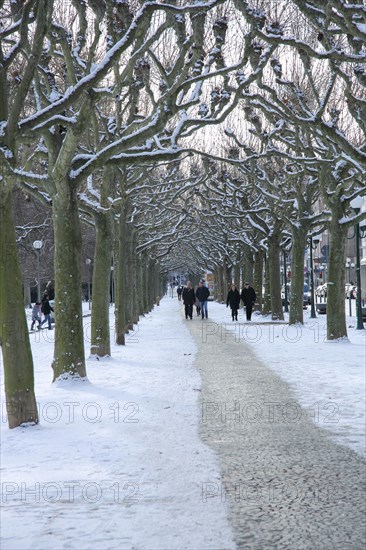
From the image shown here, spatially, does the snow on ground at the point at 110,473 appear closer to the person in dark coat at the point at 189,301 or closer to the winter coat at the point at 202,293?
the winter coat at the point at 202,293

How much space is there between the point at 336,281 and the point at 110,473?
12820 millimetres

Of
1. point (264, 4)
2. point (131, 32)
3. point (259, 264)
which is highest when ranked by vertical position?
point (264, 4)

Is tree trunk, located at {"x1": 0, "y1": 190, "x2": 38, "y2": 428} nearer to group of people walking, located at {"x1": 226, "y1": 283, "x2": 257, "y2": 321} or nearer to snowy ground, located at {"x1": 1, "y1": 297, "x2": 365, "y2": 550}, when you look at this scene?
snowy ground, located at {"x1": 1, "y1": 297, "x2": 365, "y2": 550}

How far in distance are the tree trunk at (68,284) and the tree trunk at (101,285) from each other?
3.47m

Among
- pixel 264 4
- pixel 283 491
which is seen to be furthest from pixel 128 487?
pixel 264 4

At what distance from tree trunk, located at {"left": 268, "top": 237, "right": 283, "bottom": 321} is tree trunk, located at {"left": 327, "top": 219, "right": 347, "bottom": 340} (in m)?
8.90

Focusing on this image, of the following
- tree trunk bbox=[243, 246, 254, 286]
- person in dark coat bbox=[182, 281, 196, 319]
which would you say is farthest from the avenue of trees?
tree trunk bbox=[243, 246, 254, 286]

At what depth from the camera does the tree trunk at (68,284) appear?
10.9 metres

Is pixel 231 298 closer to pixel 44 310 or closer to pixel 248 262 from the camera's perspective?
pixel 44 310

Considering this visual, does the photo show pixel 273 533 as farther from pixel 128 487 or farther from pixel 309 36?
pixel 309 36

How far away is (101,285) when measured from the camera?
47.8 feet

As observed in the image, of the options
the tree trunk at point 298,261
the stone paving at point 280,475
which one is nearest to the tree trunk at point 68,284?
the stone paving at point 280,475

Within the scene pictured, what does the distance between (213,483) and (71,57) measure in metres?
Result: 7.80

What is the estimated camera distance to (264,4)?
14.4 meters
